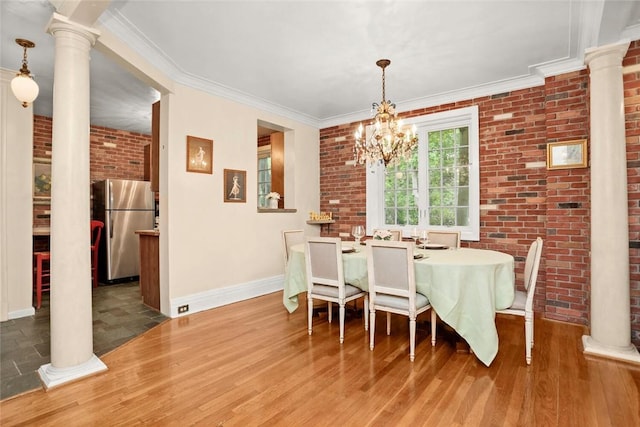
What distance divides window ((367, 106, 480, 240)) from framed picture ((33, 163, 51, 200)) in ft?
16.7

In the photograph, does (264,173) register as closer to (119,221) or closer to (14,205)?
(119,221)

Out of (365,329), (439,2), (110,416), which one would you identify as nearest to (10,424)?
(110,416)

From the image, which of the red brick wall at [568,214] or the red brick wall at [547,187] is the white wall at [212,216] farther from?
the red brick wall at [568,214]

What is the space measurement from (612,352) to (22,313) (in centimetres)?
568

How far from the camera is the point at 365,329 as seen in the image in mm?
3244

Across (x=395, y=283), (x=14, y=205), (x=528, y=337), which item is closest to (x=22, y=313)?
(x=14, y=205)

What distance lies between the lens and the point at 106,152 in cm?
585

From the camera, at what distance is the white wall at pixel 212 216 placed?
11.9 feet

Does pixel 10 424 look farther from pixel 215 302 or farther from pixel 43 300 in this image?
pixel 43 300

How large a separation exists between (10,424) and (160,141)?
2769 mm

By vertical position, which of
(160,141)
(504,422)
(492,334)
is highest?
(160,141)

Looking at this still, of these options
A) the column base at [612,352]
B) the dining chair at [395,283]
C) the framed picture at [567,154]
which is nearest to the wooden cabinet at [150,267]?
the dining chair at [395,283]

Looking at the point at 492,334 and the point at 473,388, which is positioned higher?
the point at 492,334

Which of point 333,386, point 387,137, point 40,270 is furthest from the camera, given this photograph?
point 40,270
